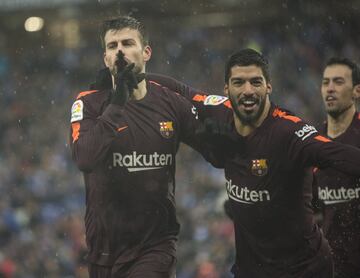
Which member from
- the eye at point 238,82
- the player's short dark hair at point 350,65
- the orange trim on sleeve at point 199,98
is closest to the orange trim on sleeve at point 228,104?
the orange trim on sleeve at point 199,98

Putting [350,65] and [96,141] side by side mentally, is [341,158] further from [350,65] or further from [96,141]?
[350,65]

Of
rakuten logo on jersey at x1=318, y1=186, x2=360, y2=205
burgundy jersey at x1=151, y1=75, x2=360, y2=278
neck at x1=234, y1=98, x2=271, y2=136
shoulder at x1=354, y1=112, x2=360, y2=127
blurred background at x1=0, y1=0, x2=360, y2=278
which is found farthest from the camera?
blurred background at x1=0, y1=0, x2=360, y2=278

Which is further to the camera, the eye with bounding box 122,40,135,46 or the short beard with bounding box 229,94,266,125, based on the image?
the eye with bounding box 122,40,135,46

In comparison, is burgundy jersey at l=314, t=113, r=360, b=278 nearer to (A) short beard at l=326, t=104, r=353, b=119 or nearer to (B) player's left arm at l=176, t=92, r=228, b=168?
(A) short beard at l=326, t=104, r=353, b=119

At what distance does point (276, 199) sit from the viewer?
5730 millimetres

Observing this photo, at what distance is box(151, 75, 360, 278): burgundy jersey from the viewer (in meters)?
5.68

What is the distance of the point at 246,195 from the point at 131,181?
0.79m

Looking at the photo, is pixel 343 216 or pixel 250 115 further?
pixel 343 216

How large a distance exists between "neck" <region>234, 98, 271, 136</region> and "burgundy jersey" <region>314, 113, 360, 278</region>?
116 cm

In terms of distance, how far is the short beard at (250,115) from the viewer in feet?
18.8

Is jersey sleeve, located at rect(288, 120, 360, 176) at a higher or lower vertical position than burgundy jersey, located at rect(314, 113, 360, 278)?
higher

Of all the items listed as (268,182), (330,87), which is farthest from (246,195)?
(330,87)

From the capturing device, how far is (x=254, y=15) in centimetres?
2081

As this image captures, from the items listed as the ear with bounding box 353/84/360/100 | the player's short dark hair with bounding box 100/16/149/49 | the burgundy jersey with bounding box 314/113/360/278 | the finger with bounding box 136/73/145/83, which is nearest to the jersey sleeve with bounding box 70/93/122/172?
the finger with bounding box 136/73/145/83
